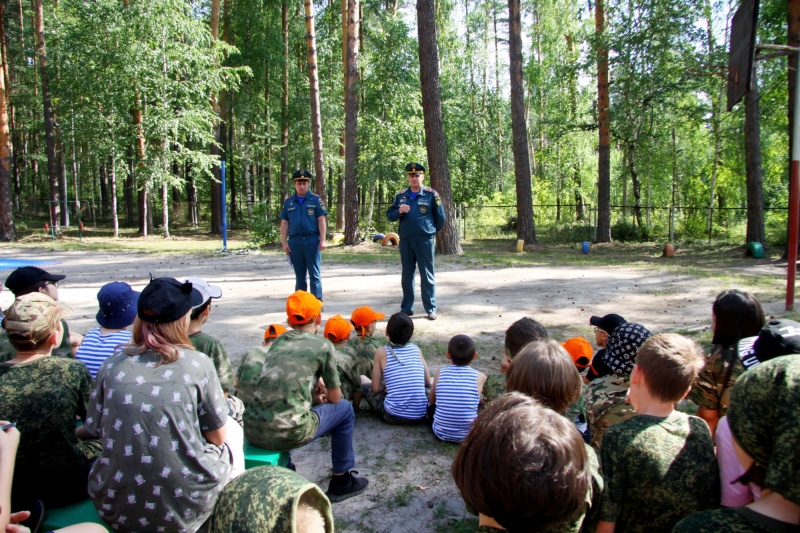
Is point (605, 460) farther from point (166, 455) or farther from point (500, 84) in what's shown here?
point (500, 84)

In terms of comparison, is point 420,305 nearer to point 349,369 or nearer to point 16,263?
point 349,369

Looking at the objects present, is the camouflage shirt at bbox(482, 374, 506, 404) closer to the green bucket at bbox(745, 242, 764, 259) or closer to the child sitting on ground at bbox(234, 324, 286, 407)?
the child sitting on ground at bbox(234, 324, 286, 407)

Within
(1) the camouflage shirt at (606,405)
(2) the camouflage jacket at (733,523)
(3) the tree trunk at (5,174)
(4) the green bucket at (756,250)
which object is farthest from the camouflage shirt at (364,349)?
(3) the tree trunk at (5,174)

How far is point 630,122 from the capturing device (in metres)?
19.6

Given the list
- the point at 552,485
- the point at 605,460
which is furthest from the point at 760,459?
the point at 605,460

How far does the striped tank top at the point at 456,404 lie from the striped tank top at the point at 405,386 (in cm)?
25

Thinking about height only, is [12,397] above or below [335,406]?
above

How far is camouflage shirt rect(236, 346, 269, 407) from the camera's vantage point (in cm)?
315

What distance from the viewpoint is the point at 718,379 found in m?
3.06

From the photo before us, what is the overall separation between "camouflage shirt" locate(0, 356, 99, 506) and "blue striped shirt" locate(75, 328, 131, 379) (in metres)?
0.92

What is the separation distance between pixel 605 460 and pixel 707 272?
1012 cm

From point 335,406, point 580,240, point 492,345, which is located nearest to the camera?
point 335,406

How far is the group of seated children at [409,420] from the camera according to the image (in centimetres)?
136

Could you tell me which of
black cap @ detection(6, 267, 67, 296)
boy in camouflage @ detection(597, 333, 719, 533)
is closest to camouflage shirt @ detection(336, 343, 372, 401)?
black cap @ detection(6, 267, 67, 296)
